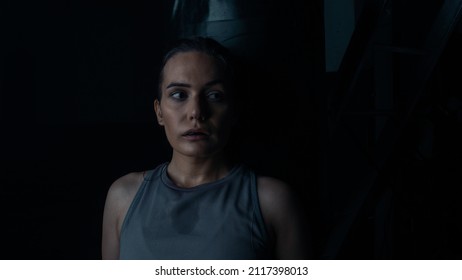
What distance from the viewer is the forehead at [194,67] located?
1014mm

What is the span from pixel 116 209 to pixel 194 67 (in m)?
0.40

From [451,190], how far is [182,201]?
1492mm

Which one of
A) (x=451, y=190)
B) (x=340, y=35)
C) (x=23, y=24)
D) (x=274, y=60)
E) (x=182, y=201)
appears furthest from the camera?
(x=23, y=24)

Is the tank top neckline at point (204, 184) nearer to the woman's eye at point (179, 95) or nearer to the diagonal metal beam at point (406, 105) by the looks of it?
the woman's eye at point (179, 95)

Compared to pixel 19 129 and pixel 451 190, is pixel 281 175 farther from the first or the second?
pixel 19 129

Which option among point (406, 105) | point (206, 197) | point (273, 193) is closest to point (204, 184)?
point (206, 197)

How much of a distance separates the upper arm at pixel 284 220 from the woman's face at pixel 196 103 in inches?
6.2

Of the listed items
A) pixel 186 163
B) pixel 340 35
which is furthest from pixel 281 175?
pixel 340 35

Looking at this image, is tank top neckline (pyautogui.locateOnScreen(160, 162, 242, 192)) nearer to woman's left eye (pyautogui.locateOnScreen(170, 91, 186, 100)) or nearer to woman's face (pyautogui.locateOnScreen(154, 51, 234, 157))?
woman's face (pyautogui.locateOnScreen(154, 51, 234, 157))

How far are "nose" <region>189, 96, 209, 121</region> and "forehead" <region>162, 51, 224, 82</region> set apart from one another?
0.17 feet

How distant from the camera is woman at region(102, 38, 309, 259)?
39.4 inches

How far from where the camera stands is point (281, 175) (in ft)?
3.91

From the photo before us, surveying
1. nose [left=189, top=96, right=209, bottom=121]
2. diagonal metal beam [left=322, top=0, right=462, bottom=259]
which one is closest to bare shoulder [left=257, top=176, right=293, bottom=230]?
nose [left=189, top=96, right=209, bottom=121]

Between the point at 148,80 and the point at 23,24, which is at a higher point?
the point at 23,24
